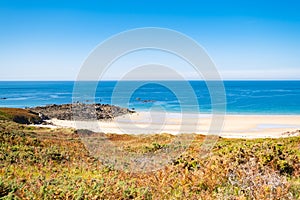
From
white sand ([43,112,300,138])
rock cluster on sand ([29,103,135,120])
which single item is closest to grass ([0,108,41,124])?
white sand ([43,112,300,138])

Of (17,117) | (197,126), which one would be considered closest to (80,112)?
(17,117)

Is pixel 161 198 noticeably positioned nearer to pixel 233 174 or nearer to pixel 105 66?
pixel 233 174

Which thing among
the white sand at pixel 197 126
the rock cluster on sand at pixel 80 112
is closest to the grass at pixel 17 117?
the white sand at pixel 197 126

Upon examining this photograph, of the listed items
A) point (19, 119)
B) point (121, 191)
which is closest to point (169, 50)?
point (121, 191)

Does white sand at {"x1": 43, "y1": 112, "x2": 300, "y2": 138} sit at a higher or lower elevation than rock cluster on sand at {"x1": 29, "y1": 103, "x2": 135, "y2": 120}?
lower

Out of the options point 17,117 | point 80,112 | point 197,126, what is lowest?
point 197,126

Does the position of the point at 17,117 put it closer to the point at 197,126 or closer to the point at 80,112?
the point at 80,112

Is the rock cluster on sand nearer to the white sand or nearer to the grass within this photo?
the white sand

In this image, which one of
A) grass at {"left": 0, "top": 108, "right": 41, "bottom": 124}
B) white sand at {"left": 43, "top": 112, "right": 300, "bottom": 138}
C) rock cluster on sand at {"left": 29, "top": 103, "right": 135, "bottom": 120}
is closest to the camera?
white sand at {"left": 43, "top": 112, "right": 300, "bottom": 138}

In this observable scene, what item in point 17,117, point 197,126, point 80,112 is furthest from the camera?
point 80,112

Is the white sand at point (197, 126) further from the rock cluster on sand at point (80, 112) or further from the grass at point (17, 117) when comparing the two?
the grass at point (17, 117)

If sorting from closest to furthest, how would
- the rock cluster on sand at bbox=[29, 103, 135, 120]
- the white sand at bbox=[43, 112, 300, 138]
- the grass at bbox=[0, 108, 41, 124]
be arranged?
1. the white sand at bbox=[43, 112, 300, 138]
2. the grass at bbox=[0, 108, 41, 124]
3. the rock cluster on sand at bbox=[29, 103, 135, 120]

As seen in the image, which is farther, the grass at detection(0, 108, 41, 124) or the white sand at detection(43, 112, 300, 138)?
the grass at detection(0, 108, 41, 124)

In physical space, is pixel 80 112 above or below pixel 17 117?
below
